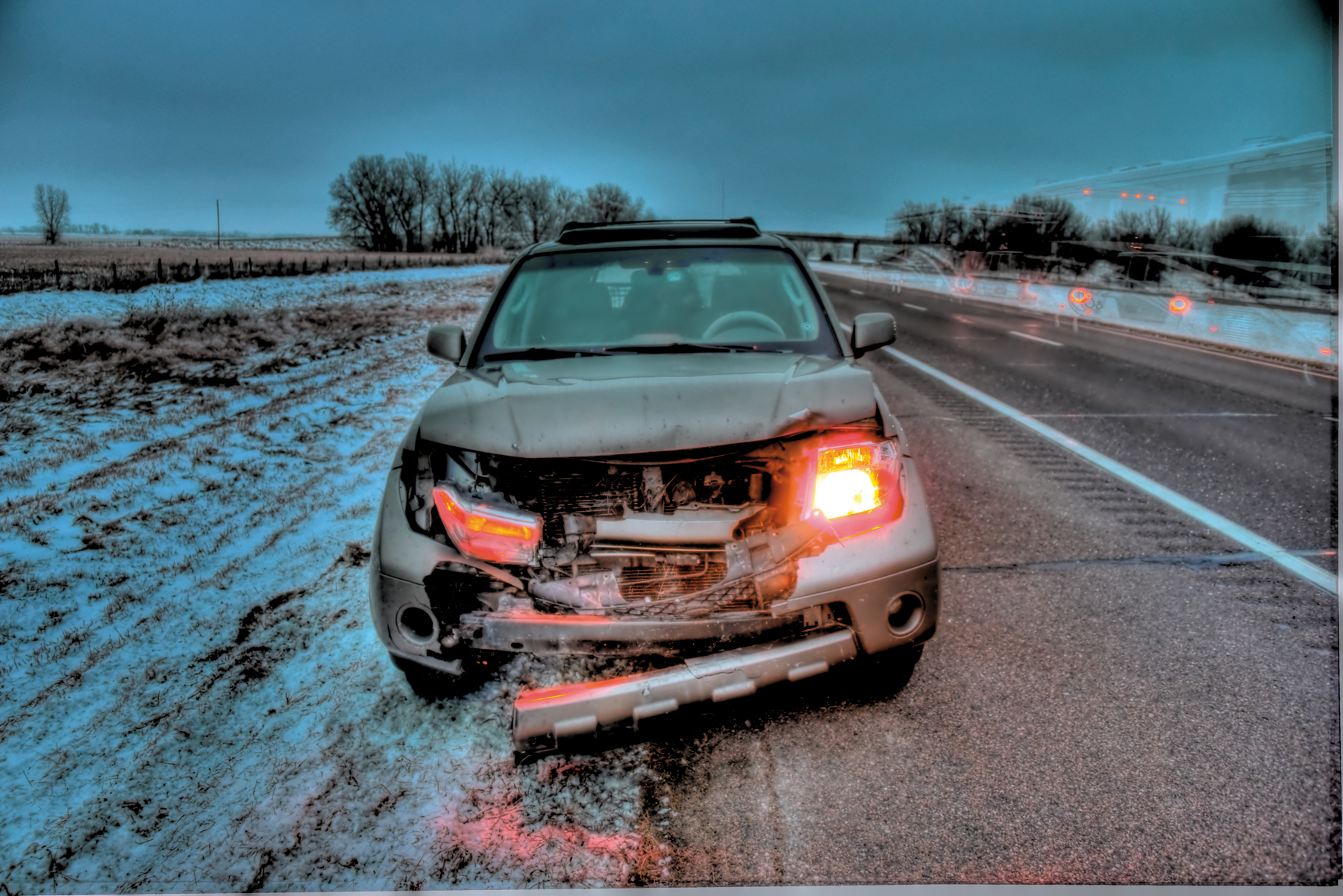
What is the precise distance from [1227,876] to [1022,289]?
24438 mm

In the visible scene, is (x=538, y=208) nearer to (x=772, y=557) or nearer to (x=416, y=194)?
(x=416, y=194)

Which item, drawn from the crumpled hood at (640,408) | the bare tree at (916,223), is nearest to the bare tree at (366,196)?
the crumpled hood at (640,408)

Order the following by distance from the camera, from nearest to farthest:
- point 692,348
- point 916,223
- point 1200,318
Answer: point 692,348, point 1200,318, point 916,223

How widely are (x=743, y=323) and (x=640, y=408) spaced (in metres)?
1.33

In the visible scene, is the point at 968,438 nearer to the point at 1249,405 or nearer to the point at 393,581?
the point at 1249,405

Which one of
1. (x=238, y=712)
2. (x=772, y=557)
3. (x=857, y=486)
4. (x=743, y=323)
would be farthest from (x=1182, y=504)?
(x=238, y=712)

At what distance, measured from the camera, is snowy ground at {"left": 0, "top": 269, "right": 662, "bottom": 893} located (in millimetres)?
2070

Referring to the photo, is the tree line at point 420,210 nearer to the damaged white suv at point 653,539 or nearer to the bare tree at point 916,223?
the damaged white suv at point 653,539

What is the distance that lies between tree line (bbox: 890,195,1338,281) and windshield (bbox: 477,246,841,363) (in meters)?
2.24

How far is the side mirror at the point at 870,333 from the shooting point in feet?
11.2

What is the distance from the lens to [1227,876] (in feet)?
6.61

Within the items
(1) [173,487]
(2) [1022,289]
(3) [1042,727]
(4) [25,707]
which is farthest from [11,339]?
(2) [1022,289]

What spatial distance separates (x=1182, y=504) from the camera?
15.9ft

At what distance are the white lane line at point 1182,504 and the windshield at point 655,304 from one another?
2.70m
